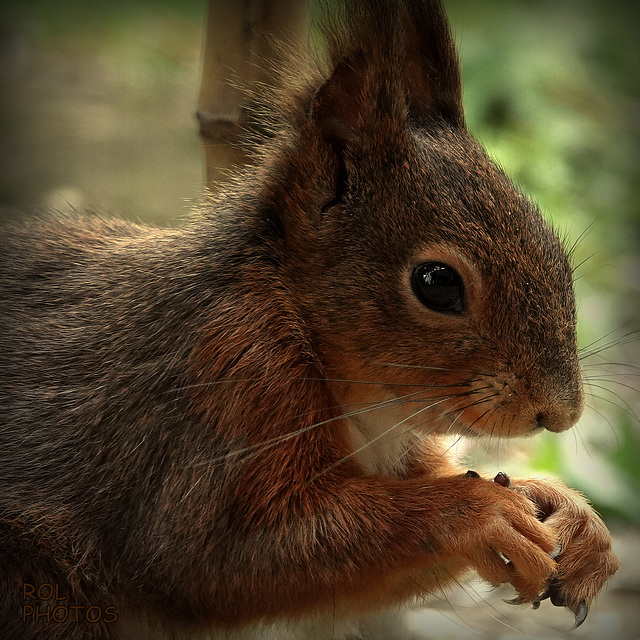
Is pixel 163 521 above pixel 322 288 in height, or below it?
below

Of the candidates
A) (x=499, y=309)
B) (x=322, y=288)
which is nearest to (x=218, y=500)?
(x=322, y=288)

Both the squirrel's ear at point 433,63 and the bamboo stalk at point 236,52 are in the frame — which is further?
the bamboo stalk at point 236,52

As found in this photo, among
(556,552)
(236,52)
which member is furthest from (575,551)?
(236,52)

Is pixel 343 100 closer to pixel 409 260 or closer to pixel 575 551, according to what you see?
pixel 409 260

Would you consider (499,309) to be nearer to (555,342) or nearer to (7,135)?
(555,342)

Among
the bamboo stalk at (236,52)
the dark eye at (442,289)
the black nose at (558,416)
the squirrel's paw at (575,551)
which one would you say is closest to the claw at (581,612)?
the squirrel's paw at (575,551)

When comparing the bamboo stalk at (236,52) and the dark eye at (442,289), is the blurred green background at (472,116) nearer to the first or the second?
the bamboo stalk at (236,52)

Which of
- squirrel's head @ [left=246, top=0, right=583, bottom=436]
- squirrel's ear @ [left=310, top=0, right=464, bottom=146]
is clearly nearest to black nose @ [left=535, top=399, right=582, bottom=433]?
squirrel's head @ [left=246, top=0, right=583, bottom=436]
